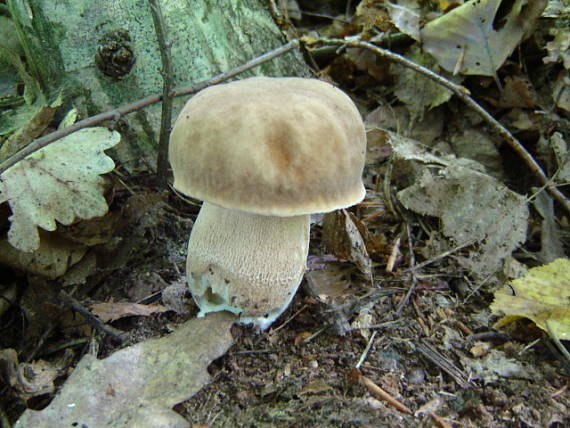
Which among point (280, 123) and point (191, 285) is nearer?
point (280, 123)

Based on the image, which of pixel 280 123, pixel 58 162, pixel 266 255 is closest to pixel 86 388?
pixel 266 255

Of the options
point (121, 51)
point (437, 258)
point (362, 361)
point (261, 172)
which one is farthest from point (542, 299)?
point (121, 51)

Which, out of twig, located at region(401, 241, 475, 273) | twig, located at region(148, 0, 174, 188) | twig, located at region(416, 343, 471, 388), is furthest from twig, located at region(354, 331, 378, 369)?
twig, located at region(148, 0, 174, 188)

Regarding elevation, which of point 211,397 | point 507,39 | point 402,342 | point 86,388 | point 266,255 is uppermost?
point 507,39

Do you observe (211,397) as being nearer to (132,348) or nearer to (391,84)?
(132,348)

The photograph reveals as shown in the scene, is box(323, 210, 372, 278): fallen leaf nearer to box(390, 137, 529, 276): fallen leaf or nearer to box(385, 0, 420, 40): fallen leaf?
box(390, 137, 529, 276): fallen leaf

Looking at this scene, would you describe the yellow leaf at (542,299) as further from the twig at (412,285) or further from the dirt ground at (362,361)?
the twig at (412,285)
